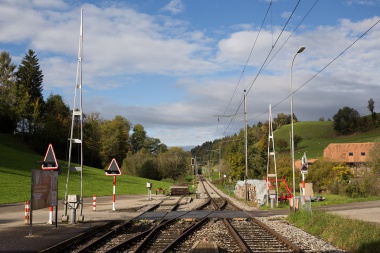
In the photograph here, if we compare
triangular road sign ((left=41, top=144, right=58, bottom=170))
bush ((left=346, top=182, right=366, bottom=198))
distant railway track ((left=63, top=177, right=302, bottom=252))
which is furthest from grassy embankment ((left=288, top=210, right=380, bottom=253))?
bush ((left=346, top=182, right=366, bottom=198))

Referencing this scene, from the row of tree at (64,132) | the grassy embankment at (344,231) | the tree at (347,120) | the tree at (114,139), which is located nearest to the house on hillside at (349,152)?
the row of tree at (64,132)

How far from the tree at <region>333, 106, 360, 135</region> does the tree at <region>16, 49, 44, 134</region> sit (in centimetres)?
8955

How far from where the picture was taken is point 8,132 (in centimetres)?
10588

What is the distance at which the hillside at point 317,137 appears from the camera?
125062mm

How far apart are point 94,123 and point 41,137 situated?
66.5 ft

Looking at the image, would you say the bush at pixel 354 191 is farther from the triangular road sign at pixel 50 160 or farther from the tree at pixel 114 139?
the tree at pixel 114 139

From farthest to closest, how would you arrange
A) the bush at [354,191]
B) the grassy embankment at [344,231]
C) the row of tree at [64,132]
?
the row of tree at [64,132] → the bush at [354,191] → the grassy embankment at [344,231]

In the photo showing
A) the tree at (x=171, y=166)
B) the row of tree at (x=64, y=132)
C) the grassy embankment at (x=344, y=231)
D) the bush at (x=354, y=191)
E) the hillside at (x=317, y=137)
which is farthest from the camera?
the tree at (x=171, y=166)

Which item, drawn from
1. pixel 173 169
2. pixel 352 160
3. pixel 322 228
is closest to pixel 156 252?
pixel 322 228

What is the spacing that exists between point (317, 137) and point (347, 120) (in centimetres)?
1112

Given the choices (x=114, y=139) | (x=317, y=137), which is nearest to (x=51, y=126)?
(x=114, y=139)

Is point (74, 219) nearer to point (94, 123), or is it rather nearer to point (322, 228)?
point (322, 228)

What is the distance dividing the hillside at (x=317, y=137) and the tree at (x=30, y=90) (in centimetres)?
6632

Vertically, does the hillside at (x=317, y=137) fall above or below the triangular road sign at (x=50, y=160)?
above
